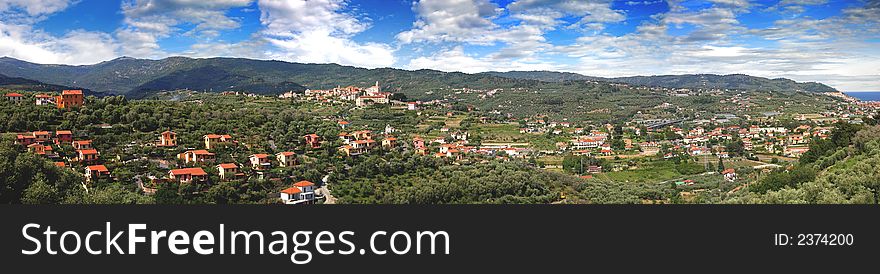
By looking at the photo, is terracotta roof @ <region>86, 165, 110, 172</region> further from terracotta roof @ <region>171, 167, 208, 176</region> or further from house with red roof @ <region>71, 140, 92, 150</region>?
house with red roof @ <region>71, 140, 92, 150</region>

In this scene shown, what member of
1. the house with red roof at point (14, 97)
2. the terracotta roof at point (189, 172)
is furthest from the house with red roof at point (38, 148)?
the house with red roof at point (14, 97)

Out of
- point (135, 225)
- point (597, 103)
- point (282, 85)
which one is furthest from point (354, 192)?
point (282, 85)

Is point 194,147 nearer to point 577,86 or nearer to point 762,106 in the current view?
point 762,106

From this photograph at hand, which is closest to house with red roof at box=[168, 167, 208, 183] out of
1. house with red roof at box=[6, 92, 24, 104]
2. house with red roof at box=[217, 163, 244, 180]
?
house with red roof at box=[217, 163, 244, 180]

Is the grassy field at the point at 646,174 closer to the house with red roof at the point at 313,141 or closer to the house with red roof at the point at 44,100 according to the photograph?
the house with red roof at the point at 313,141

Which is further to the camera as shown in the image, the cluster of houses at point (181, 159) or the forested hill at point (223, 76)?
the forested hill at point (223, 76)
